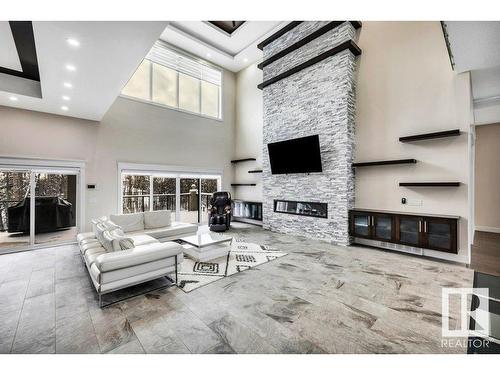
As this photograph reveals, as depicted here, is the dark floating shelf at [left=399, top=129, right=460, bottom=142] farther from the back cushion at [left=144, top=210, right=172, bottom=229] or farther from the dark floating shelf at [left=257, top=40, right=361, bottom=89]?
the back cushion at [left=144, top=210, right=172, bottom=229]

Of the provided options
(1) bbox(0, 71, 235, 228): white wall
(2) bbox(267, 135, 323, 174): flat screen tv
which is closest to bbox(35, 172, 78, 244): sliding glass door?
(1) bbox(0, 71, 235, 228): white wall

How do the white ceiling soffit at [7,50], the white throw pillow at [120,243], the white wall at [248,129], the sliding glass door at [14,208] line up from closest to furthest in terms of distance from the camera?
the white throw pillow at [120,243]
the white ceiling soffit at [7,50]
the sliding glass door at [14,208]
the white wall at [248,129]

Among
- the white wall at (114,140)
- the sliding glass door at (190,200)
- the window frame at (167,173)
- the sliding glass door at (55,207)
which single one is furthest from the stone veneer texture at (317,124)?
the sliding glass door at (55,207)

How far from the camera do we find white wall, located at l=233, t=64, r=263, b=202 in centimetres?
828

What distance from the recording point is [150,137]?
274 inches

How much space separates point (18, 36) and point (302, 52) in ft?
19.6

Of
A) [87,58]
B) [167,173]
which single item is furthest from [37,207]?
[87,58]

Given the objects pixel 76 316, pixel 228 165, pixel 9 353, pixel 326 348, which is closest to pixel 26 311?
pixel 76 316

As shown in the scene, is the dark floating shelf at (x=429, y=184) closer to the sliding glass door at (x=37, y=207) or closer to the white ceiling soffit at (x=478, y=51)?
the white ceiling soffit at (x=478, y=51)

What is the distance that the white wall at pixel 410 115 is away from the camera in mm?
4227

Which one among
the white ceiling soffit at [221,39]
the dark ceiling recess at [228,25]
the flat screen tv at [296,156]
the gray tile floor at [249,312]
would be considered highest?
the dark ceiling recess at [228,25]

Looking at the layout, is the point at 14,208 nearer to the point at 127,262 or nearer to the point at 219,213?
the point at 127,262

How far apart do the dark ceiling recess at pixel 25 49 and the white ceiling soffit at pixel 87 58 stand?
0.47 metres
